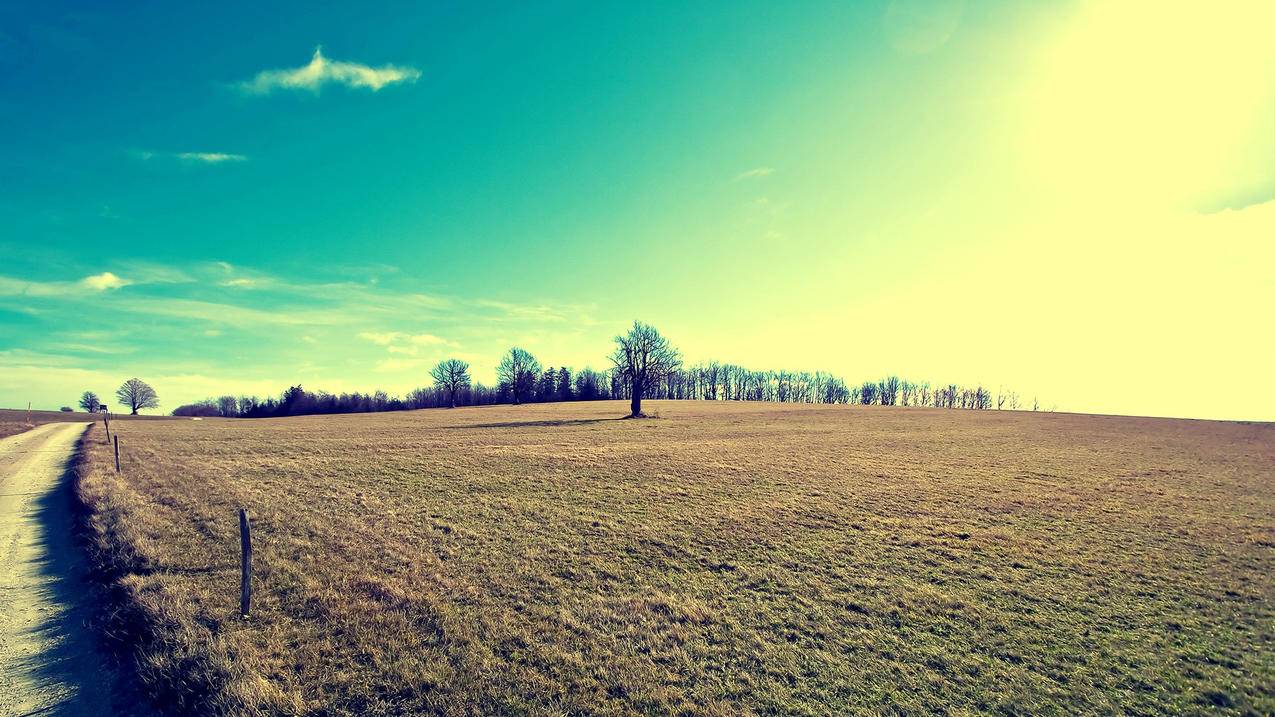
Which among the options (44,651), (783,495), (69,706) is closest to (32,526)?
(44,651)

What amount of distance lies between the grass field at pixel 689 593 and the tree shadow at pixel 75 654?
40cm

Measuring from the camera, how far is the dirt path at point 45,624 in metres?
6.36

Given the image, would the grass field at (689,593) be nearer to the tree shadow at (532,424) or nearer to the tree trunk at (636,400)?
the tree shadow at (532,424)

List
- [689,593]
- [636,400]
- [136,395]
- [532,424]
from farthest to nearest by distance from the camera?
[136,395], [636,400], [532,424], [689,593]

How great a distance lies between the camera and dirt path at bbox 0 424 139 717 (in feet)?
20.9

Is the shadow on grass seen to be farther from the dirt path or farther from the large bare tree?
the large bare tree

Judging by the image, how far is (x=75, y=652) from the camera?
7.33 m

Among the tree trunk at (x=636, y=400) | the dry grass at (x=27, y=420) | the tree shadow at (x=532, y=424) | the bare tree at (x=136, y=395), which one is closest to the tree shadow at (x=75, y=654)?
the tree shadow at (x=532, y=424)

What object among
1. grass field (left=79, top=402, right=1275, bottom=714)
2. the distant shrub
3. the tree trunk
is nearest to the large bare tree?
the tree trunk

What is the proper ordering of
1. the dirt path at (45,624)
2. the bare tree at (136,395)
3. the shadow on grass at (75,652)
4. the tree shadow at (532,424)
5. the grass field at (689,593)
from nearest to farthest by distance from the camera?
the shadow on grass at (75,652) < the dirt path at (45,624) < the grass field at (689,593) < the tree shadow at (532,424) < the bare tree at (136,395)

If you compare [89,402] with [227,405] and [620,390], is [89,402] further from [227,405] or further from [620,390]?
[620,390]

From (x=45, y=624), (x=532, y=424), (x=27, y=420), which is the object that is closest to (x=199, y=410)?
(x=27, y=420)

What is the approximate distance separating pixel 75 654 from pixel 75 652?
3.3 inches

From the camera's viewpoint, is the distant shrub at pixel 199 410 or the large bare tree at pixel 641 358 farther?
the distant shrub at pixel 199 410
